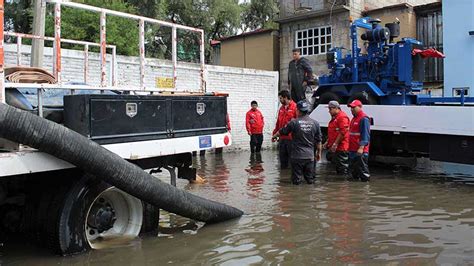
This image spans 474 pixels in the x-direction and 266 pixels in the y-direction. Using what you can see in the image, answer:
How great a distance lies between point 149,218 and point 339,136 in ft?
16.3

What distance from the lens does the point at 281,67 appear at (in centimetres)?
2577

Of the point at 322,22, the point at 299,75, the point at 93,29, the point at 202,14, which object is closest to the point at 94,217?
the point at 299,75

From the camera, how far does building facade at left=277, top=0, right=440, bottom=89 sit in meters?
21.5

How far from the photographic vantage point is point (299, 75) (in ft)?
36.4

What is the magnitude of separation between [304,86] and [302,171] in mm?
2996

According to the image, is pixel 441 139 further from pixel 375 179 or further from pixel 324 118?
pixel 324 118

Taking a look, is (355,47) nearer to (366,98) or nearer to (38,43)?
(366,98)

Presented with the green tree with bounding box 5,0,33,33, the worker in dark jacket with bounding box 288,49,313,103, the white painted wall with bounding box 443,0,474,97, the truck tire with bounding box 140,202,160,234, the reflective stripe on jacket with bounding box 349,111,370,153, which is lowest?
the truck tire with bounding box 140,202,160,234

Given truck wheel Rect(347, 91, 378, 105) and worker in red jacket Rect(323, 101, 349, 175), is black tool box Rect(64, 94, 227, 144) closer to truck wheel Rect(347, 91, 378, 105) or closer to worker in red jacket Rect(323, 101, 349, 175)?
worker in red jacket Rect(323, 101, 349, 175)

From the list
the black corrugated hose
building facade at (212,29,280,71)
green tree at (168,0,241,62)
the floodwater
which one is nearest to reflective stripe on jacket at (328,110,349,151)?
the floodwater

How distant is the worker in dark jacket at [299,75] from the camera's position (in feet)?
36.0

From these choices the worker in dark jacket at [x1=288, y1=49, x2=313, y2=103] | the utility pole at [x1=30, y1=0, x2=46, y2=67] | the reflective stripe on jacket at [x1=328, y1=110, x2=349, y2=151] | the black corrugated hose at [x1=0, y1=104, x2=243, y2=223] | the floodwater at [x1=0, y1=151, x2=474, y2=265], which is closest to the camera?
the black corrugated hose at [x1=0, y1=104, x2=243, y2=223]

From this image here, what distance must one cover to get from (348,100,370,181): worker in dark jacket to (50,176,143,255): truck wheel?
4.94 m

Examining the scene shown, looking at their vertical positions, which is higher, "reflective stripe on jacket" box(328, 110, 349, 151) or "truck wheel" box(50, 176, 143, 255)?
"reflective stripe on jacket" box(328, 110, 349, 151)
